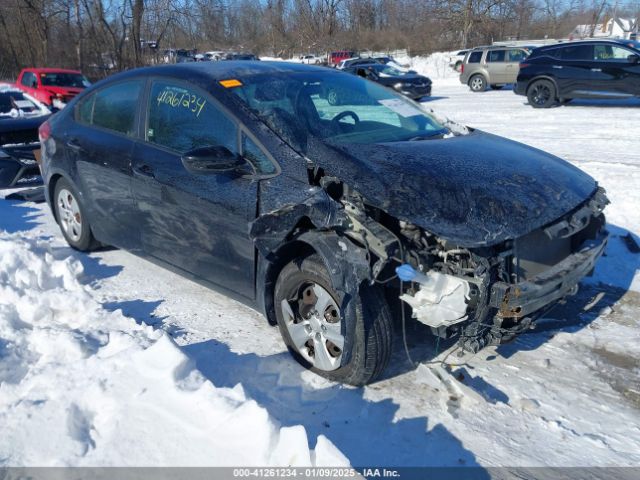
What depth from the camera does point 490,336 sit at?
122 inches

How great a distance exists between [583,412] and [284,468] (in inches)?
69.9

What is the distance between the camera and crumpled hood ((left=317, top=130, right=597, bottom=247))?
2.96m

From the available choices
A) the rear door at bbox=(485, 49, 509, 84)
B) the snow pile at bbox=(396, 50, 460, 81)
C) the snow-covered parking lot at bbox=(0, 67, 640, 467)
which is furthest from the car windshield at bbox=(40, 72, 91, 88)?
the snow pile at bbox=(396, 50, 460, 81)

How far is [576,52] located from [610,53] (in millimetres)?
822

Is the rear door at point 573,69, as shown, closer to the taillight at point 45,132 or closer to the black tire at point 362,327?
the taillight at point 45,132

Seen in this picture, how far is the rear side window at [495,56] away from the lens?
21.9 m

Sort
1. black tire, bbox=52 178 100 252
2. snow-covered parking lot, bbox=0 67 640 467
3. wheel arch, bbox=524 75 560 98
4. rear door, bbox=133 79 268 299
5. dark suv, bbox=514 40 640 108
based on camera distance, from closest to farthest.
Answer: snow-covered parking lot, bbox=0 67 640 467 < rear door, bbox=133 79 268 299 < black tire, bbox=52 178 100 252 < dark suv, bbox=514 40 640 108 < wheel arch, bbox=524 75 560 98

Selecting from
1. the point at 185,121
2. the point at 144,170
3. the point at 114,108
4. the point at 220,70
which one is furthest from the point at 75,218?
the point at 220,70

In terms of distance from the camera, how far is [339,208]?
3.11 meters

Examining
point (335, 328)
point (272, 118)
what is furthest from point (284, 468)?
point (272, 118)

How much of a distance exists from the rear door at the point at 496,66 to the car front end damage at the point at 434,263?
20.2 metres

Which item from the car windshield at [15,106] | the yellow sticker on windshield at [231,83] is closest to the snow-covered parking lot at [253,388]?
the yellow sticker on windshield at [231,83]

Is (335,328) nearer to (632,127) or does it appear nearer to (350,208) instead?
(350,208)

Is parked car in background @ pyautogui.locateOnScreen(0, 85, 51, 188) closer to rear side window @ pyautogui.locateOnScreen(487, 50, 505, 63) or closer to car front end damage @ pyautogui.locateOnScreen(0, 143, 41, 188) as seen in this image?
car front end damage @ pyautogui.locateOnScreen(0, 143, 41, 188)
